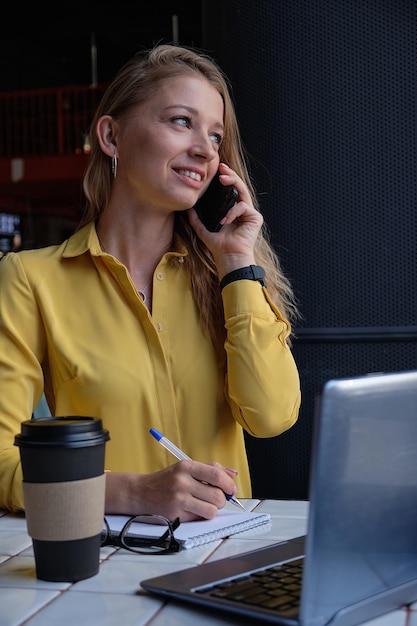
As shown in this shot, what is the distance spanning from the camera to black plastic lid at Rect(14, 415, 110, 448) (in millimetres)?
900

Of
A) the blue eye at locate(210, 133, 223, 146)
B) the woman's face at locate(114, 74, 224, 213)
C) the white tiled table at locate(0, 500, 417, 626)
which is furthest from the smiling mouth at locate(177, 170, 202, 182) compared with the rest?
the white tiled table at locate(0, 500, 417, 626)

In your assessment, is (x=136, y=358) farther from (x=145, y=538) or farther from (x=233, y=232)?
(x=145, y=538)

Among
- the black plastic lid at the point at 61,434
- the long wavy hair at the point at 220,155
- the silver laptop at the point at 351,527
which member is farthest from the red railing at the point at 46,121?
the silver laptop at the point at 351,527

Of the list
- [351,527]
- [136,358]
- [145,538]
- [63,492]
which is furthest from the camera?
[136,358]

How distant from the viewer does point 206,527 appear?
45.2 inches

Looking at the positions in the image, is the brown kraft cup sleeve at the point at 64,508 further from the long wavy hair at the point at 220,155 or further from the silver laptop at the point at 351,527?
the long wavy hair at the point at 220,155

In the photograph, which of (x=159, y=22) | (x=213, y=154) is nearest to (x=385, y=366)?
(x=213, y=154)

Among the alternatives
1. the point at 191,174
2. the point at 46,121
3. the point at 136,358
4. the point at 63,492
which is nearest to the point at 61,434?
the point at 63,492

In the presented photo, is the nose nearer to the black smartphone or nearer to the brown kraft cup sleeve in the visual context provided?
the black smartphone

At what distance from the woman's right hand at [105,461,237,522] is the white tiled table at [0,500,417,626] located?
78 millimetres

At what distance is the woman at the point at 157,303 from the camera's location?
1.57 meters

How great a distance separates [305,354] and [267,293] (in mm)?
740

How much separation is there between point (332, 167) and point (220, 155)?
626 mm

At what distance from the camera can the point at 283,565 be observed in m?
0.93
